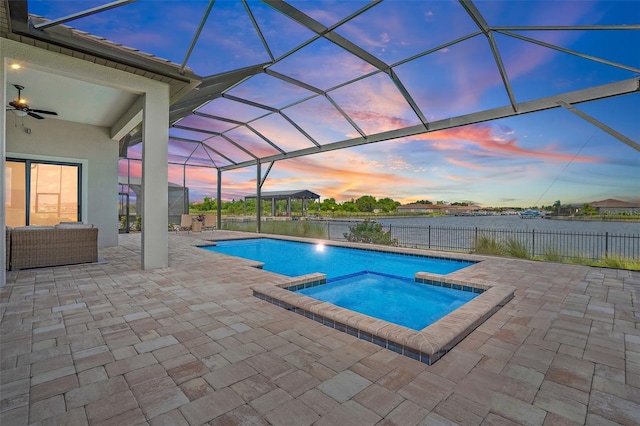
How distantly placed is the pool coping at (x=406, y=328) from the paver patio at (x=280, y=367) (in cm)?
9

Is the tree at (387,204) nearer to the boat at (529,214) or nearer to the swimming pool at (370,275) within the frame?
the boat at (529,214)

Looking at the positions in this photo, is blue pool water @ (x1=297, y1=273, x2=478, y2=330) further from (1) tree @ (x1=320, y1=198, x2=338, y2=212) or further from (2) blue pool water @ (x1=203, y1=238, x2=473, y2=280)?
(1) tree @ (x1=320, y1=198, x2=338, y2=212)

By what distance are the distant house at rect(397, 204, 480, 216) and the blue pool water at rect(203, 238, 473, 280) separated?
12.3 metres

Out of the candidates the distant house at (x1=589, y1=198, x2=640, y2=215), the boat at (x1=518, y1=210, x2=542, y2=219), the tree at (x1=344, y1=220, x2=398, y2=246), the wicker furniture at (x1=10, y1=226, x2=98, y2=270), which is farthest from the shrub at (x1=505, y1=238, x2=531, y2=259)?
the wicker furniture at (x1=10, y1=226, x2=98, y2=270)

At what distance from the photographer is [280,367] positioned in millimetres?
2176

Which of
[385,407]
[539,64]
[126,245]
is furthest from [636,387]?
[126,245]

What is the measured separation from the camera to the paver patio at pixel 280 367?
1701mm

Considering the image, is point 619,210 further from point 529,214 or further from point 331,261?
point 331,261

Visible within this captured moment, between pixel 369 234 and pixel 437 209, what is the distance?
1278cm

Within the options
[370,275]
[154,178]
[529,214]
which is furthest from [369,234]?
[529,214]

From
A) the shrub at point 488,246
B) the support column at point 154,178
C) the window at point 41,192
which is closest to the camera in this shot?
the support column at point 154,178

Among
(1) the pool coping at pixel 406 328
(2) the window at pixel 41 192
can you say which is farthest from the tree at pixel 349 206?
(1) the pool coping at pixel 406 328

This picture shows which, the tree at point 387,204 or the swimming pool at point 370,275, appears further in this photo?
the tree at point 387,204

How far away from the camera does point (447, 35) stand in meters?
5.23
